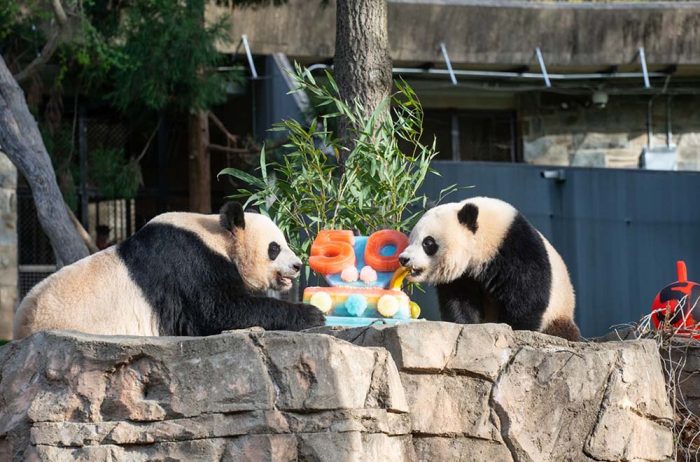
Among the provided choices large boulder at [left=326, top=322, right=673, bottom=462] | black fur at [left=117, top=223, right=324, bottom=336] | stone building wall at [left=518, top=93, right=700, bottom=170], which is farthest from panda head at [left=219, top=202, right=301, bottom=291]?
stone building wall at [left=518, top=93, right=700, bottom=170]

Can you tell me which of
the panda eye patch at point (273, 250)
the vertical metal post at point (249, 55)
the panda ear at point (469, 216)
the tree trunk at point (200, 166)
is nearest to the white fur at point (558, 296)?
the panda ear at point (469, 216)

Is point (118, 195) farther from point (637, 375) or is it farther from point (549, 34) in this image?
point (637, 375)

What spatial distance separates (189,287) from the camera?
22.0ft

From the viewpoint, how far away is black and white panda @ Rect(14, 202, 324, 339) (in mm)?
6508

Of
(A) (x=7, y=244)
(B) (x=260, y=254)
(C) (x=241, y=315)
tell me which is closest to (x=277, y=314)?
(C) (x=241, y=315)

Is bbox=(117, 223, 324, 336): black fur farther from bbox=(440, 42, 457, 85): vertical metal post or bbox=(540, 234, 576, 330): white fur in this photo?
bbox=(440, 42, 457, 85): vertical metal post

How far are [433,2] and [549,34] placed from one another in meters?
1.67

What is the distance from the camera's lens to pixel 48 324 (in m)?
6.41

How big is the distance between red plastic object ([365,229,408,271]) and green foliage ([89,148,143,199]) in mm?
6675

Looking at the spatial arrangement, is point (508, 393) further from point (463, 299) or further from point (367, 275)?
point (463, 299)

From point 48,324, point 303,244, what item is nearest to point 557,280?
point 303,244

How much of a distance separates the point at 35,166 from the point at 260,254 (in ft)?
13.4

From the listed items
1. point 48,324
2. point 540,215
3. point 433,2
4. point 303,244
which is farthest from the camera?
point 433,2

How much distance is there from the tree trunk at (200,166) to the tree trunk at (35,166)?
10.0 feet
